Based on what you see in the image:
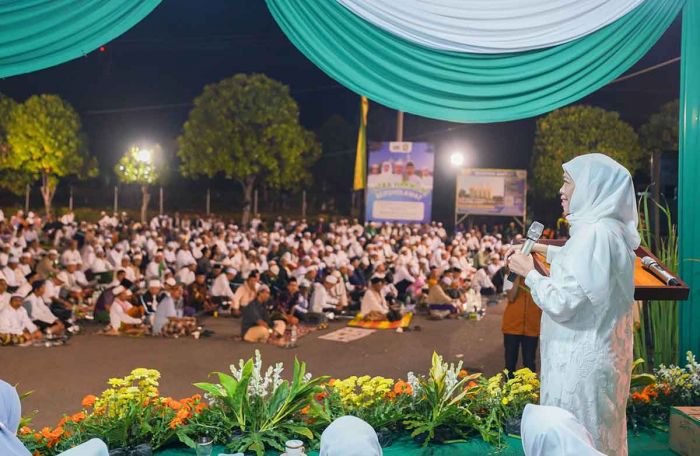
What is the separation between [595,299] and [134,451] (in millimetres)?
2346

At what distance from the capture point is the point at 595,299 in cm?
287

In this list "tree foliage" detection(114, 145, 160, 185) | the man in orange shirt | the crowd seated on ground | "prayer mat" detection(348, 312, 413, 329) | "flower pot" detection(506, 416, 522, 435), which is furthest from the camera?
"tree foliage" detection(114, 145, 160, 185)

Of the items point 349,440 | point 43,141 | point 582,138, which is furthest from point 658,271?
point 43,141

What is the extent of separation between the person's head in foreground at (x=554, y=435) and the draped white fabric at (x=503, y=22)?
274 cm

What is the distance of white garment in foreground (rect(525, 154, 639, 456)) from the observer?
288 centimetres

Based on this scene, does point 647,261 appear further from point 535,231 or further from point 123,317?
point 123,317

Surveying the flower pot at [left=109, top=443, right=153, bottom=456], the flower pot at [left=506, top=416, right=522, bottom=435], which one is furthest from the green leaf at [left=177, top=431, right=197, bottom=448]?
the flower pot at [left=506, top=416, right=522, bottom=435]

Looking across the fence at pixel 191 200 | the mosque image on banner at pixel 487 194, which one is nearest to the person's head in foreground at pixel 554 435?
the mosque image on banner at pixel 487 194

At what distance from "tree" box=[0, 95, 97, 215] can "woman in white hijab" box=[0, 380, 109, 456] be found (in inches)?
913

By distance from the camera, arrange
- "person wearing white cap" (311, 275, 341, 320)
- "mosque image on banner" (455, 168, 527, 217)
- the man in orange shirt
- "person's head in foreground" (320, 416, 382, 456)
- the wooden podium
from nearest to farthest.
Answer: "person's head in foreground" (320, 416, 382, 456) → the wooden podium → the man in orange shirt → "person wearing white cap" (311, 275, 341, 320) → "mosque image on banner" (455, 168, 527, 217)

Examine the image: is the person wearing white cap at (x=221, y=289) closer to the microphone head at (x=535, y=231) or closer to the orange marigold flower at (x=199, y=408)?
the orange marigold flower at (x=199, y=408)

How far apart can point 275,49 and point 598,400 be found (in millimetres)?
34217

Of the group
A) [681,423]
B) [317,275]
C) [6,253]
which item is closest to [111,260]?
[6,253]

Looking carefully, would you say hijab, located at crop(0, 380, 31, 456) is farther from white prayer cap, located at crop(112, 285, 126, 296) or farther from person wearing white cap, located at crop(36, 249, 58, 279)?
person wearing white cap, located at crop(36, 249, 58, 279)
